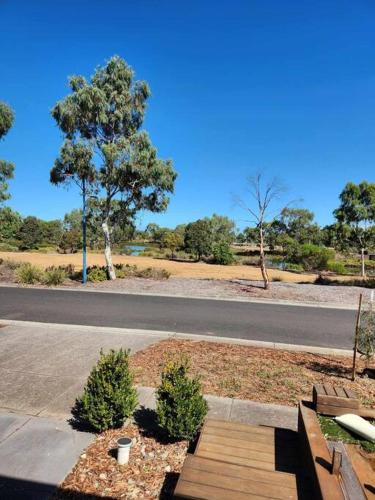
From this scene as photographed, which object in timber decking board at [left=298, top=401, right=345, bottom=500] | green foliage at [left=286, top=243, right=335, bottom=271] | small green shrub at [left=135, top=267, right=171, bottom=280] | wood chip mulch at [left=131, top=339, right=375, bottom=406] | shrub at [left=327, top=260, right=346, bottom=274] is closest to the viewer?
timber decking board at [left=298, top=401, right=345, bottom=500]

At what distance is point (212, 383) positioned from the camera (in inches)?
225

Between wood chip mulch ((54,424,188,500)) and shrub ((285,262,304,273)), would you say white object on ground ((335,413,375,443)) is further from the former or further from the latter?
shrub ((285,262,304,273))

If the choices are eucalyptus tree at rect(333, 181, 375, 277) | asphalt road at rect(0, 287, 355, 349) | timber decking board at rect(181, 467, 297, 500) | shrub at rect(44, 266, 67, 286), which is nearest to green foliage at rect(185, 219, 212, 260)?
eucalyptus tree at rect(333, 181, 375, 277)

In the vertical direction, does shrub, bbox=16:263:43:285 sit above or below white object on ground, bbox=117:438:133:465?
above

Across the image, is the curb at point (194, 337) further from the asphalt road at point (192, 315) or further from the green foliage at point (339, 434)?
the green foliage at point (339, 434)

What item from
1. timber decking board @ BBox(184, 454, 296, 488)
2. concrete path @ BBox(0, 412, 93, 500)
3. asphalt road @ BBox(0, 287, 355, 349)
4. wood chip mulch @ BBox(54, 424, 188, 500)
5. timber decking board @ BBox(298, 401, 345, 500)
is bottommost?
wood chip mulch @ BBox(54, 424, 188, 500)

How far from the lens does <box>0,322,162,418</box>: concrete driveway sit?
16.3ft

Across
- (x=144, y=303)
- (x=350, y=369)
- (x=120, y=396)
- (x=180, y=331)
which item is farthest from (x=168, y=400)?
(x=144, y=303)

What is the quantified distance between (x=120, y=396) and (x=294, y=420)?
2.32 m

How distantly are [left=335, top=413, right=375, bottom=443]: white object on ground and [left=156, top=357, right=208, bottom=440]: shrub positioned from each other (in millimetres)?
1557

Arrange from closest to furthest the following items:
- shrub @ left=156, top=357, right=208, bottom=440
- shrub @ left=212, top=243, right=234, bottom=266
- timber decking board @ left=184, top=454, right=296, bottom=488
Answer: timber decking board @ left=184, top=454, right=296, bottom=488, shrub @ left=156, top=357, right=208, bottom=440, shrub @ left=212, top=243, right=234, bottom=266

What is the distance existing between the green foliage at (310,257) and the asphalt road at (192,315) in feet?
87.6

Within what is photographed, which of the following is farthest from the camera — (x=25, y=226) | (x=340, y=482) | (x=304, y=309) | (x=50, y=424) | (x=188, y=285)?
(x=25, y=226)

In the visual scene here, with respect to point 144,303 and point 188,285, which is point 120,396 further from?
point 188,285
